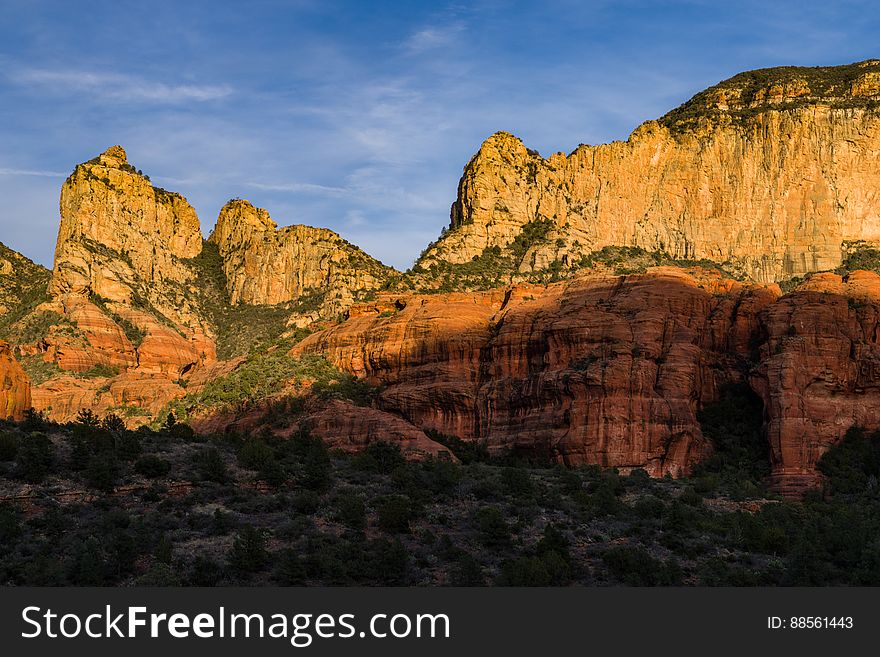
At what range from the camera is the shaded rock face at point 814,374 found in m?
88.5

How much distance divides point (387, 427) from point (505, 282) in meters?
47.8

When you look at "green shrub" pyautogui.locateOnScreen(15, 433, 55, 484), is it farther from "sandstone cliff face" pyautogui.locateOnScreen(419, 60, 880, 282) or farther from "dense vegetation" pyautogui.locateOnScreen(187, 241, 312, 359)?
"sandstone cliff face" pyautogui.locateOnScreen(419, 60, 880, 282)

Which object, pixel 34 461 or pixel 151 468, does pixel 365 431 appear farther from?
pixel 34 461

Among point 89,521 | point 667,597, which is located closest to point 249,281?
point 89,521

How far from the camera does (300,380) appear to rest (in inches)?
4257

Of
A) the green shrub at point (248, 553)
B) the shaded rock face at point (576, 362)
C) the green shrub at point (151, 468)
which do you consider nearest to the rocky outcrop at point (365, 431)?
the shaded rock face at point (576, 362)

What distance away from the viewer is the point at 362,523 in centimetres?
5753

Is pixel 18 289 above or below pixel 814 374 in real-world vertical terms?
above

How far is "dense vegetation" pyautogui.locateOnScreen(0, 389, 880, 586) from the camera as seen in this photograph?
5003 cm

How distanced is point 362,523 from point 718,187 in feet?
359

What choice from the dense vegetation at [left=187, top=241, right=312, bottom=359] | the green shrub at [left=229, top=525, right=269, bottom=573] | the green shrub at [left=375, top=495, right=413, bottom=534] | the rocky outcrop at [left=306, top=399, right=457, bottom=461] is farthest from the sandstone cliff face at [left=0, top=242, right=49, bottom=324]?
the green shrub at [left=229, top=525, right=269, bottom=573]

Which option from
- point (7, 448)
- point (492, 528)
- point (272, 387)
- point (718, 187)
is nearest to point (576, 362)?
point (272, 387)

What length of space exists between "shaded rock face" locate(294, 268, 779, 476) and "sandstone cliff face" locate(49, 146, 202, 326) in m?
50.9

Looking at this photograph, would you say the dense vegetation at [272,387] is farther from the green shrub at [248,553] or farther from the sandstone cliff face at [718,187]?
the green shrub at [248,553]
